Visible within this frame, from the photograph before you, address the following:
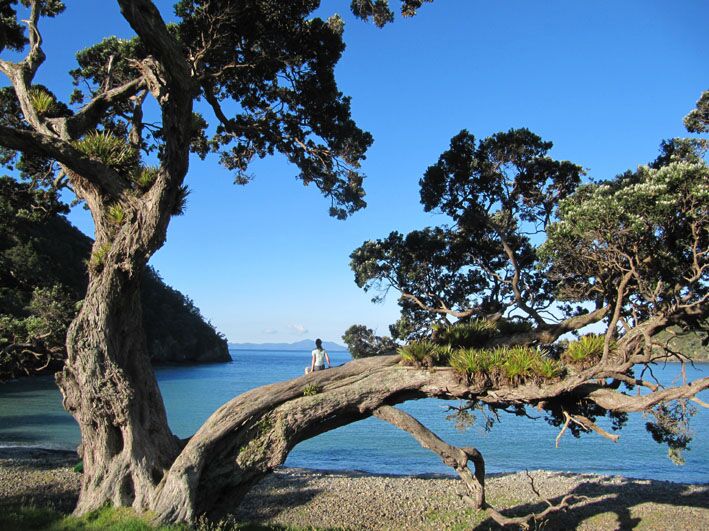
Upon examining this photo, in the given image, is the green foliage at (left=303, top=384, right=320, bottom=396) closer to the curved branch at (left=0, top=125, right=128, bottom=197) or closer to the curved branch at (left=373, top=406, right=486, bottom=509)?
the curved branch at (left=373, top=406, right=486, bottom=509)

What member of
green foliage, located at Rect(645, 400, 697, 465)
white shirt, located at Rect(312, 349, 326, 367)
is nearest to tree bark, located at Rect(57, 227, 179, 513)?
white shirt, located at Rect(312, 349, 326, 367)

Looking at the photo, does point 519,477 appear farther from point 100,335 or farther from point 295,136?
point 100,335

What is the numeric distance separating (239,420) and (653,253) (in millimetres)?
6657

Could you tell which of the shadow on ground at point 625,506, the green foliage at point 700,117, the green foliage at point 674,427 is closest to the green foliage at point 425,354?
the green foliage at point 674,427

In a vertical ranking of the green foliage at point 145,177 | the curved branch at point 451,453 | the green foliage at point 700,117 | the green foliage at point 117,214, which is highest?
the green foliage at point 700,117

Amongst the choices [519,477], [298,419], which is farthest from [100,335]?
[519,477]

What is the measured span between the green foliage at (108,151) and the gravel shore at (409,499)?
615 centimetres

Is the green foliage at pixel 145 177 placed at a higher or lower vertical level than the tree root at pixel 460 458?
higher

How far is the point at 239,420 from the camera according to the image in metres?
7.86

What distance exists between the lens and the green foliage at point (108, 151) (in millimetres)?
7797

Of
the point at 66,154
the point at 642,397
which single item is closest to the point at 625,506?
the point at 642,397

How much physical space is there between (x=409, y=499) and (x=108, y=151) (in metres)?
11.0

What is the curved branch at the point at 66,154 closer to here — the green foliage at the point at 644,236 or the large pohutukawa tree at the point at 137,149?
the large pohutukawa tree at the point at 137,149

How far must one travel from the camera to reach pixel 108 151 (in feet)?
26.2
